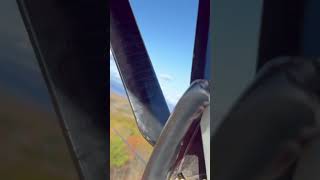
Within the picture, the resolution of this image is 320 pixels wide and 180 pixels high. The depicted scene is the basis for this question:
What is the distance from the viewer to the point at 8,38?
1100mm

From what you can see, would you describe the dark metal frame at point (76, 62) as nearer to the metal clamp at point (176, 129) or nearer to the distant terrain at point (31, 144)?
the distant terrain at point (31, 144)

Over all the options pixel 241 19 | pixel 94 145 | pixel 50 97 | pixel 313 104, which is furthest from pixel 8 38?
pixel 313 104

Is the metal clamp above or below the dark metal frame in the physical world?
below

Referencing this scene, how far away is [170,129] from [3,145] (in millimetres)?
468

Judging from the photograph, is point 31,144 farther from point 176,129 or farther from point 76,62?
point 176,129

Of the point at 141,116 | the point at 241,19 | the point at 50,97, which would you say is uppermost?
the point at 241,19

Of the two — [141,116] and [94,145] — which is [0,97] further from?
[141,116]

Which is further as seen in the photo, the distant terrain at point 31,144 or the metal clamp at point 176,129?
the distant terrain at point 31,144

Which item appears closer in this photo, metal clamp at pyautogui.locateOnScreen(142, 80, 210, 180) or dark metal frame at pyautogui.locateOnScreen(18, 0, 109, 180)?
metal clamp at pyautogui.locateOnScreen(142, 80, 210, 180)

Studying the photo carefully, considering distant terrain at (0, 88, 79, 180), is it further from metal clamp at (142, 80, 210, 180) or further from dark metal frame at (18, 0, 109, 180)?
metal clamp at (142, 80, 210, 180)

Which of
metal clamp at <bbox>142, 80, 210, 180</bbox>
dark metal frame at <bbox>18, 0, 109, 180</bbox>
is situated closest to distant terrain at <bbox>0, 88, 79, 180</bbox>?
dark metal frame at <bbox>18, 0, 109, 180</bbox>

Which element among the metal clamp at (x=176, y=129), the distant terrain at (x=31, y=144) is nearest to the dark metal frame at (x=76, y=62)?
the distant terrain at (x=31, y=144)

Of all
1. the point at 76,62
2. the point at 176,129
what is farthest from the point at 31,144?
the point at 176,129

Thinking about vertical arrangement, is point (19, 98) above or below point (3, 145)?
above
